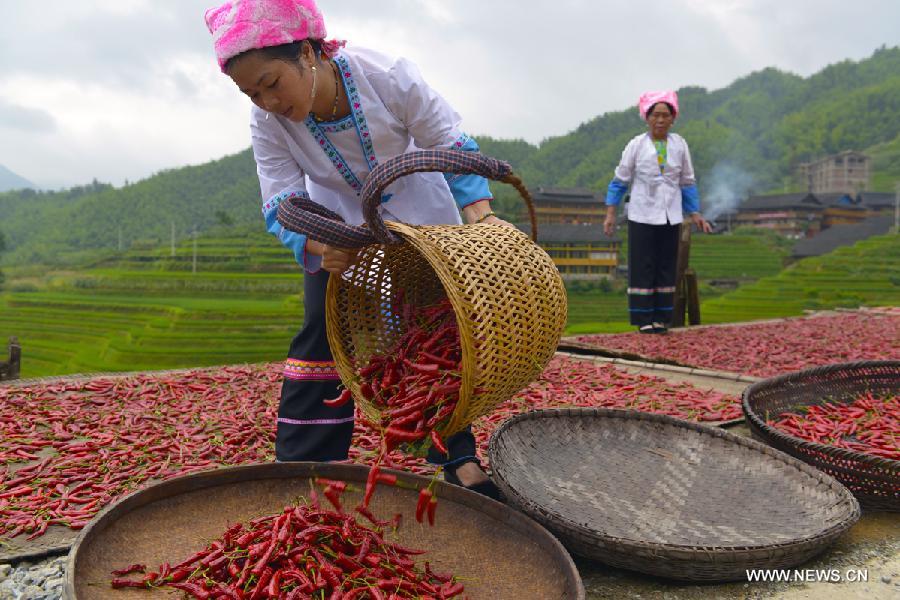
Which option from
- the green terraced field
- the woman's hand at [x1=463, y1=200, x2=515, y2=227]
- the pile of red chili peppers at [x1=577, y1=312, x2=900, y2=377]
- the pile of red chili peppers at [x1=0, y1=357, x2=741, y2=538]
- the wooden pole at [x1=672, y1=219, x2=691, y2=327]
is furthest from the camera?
the green terraced field

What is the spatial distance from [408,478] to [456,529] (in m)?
0.24

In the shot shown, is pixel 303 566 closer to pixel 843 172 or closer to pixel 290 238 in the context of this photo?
pixel 290 238

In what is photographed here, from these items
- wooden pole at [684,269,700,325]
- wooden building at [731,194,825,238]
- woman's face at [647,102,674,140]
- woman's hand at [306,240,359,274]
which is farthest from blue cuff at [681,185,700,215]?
wooden building at [731,194,825,238]

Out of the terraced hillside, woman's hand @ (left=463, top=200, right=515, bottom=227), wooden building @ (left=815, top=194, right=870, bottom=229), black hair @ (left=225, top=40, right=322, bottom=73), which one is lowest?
the terraced hillside

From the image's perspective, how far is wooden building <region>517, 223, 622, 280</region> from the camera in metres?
22.0

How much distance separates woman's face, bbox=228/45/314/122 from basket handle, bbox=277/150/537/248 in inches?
12.8

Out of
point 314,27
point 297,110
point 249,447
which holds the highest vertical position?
point 314,27

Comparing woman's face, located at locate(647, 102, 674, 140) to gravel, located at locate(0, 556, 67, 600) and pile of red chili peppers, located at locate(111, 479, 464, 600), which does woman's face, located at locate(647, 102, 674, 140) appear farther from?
gravel, located at locate(0, 556, 67, 600)

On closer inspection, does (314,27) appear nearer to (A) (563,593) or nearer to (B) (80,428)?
(A) (563,593)

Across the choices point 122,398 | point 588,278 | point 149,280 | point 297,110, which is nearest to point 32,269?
point 149,280

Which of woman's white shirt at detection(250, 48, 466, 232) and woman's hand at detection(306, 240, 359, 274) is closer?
woman's hand at detection(306, 240, 359, 274)

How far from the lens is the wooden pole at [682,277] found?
358 inches

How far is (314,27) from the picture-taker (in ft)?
7.17

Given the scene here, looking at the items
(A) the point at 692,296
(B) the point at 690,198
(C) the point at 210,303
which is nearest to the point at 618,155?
(C) the point at 210,303
